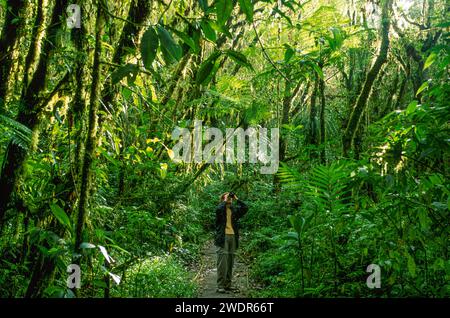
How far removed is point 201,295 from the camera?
6316mm

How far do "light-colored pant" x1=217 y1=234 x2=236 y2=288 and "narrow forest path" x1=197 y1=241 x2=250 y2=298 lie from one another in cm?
22

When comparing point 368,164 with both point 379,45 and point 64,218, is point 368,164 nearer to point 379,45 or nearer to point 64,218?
Result: point 64,218

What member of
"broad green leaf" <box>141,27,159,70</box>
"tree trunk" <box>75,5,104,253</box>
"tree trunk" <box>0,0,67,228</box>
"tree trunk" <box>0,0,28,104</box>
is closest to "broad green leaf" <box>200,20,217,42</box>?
"broad green leaf" <box>141,27,159,70</box>

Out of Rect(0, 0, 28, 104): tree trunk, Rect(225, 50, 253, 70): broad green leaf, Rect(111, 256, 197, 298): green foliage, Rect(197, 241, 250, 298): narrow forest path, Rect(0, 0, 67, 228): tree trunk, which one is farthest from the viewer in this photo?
Rect(197, 241, 250, 298): narrow forest path

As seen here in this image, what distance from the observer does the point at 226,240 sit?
21.4 ft

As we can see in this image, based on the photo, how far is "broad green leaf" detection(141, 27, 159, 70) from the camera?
144 centimetres

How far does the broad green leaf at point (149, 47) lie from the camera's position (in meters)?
1.44

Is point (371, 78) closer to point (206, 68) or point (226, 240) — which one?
point (226, 240)

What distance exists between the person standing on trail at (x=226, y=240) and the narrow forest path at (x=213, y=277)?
0.24m

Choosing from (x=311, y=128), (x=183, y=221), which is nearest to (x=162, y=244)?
(x=183, y=221)

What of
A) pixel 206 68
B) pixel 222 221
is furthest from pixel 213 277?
pixel 206 68

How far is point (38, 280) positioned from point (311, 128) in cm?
889

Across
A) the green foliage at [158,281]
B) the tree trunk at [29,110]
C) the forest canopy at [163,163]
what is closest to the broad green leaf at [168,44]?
the forest canopy at [163,163]

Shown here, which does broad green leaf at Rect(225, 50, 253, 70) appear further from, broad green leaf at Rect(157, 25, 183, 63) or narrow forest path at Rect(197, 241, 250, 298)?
narrow forest path at Rect(197, 241, 250, 298)
